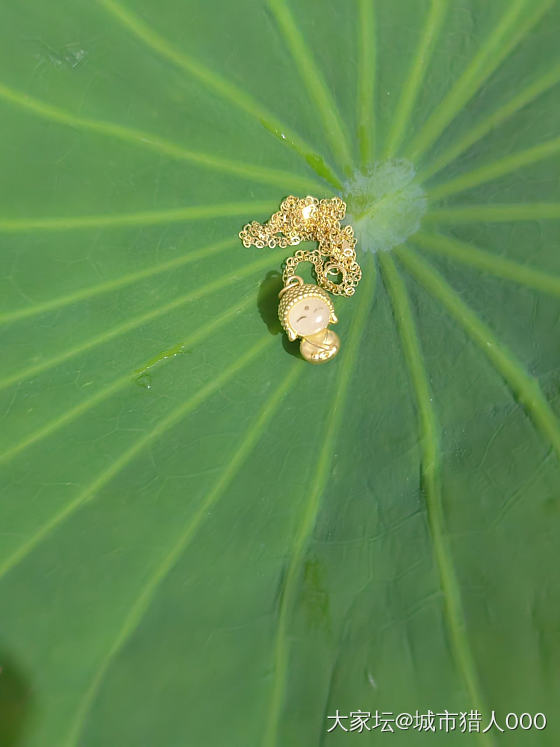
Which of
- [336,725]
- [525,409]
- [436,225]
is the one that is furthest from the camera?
[436,225]

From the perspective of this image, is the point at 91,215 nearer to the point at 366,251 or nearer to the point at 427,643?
the point at 366,251

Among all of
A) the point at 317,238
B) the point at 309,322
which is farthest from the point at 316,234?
the point at 309,322

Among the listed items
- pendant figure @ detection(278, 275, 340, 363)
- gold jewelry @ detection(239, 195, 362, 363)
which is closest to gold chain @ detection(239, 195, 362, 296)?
gold jewelry @ detection(239, 195, 362, 363)

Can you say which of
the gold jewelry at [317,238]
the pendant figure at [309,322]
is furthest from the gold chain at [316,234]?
the pendant figure at [309,322]

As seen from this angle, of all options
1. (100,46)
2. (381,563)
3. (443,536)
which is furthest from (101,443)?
(100,46)

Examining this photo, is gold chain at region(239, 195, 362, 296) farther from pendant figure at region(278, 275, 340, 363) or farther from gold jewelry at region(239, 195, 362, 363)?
pendant figure at region(278, 275, 340, 363)

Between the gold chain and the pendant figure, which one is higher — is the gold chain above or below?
above
